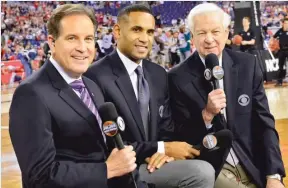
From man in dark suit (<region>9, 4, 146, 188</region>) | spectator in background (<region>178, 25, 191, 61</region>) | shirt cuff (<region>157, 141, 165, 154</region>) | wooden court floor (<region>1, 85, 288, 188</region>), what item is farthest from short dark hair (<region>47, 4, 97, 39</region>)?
spectator in background (<region>178, 25, 191, 61</region>)

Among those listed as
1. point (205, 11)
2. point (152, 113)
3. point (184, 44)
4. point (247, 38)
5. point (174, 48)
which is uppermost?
point (205, 11)

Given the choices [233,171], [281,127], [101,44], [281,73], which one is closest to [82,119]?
[233,171]

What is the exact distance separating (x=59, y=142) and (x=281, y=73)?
9.67 meters

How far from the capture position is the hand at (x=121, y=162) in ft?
5.67

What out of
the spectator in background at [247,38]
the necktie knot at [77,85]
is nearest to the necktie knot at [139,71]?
the necktie knot at [77,85]

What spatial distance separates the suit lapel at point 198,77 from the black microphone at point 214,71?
316 millimetres

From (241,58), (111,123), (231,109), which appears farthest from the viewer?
(241,58)

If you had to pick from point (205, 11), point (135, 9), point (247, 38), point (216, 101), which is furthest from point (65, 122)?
point (247, 38)

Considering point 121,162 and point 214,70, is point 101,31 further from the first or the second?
point 121,162

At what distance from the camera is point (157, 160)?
2254 millimetres

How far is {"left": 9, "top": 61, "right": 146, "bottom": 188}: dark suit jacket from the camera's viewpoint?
1718 mm

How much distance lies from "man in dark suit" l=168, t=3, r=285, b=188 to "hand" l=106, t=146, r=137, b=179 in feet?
2.54

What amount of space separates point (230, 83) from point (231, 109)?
0.44 ft

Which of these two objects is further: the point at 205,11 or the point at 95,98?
the point at 205,11
